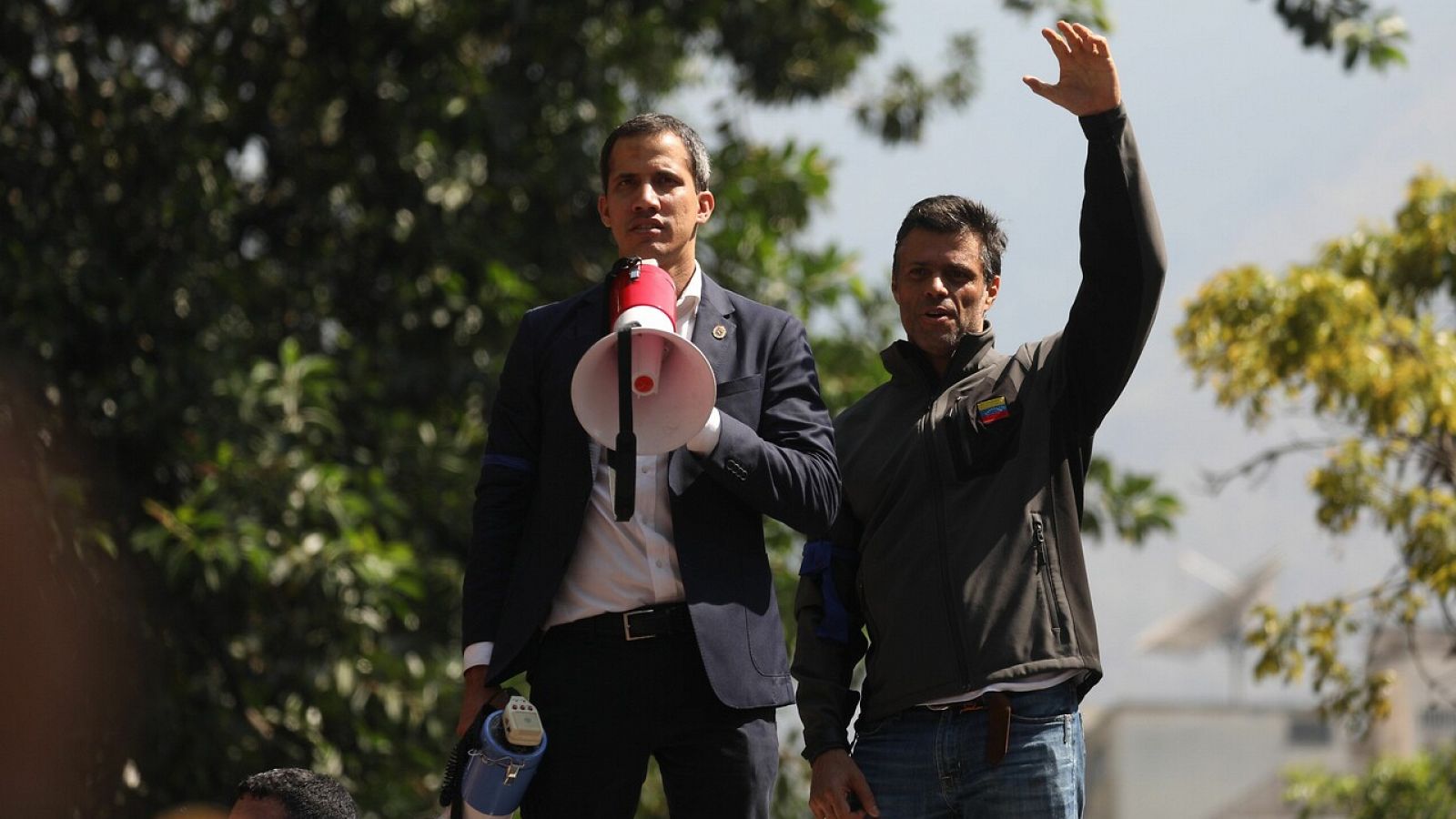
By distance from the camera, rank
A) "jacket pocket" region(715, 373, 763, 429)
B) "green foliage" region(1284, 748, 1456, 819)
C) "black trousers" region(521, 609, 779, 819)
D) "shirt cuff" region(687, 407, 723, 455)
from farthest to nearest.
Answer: "green foliage" region(1284, 748, 1456, 819) → "jacket pocket" region(715, 373, 763, 429) → "black trousers" region(521, 609, 779, 819) → "shirt cuff" region(687, 407, 723, 455)

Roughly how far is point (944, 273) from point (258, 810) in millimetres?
1680

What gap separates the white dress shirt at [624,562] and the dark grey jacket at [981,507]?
0.42 meters

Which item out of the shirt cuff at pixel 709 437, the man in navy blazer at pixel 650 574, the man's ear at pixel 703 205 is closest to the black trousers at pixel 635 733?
the man in navy blazer at pixel 650 574

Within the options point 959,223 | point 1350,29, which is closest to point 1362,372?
point 1350,29

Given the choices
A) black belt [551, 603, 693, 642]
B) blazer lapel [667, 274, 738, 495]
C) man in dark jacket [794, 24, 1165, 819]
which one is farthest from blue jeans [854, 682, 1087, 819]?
blazer lapel [667, 274, 738, 495]

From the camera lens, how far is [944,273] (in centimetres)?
376

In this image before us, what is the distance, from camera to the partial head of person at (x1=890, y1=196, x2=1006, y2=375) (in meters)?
3.75

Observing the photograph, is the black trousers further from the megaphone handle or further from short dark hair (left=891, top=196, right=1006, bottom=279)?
short dark hair (left=891, top=196, right=1006, bottom=279)

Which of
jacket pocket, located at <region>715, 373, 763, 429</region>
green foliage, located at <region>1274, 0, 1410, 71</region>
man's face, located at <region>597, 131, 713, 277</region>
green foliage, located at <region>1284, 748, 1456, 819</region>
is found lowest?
green foliage, located at <region>1284, 748, 1456, 819</region>

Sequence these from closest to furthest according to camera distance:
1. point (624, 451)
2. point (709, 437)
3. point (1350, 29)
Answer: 1. point (624, 451)
2. point (709, 437)
3. point (1350, 29)

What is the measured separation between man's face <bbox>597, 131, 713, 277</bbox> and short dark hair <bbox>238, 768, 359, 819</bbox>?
3.84 feet

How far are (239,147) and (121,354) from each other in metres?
1.36

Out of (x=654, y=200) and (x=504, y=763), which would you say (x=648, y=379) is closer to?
(x=654, y=200)

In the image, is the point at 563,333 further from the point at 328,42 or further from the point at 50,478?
the point at 328,42
